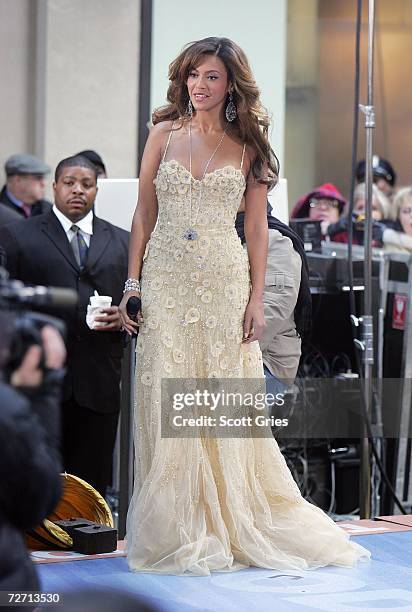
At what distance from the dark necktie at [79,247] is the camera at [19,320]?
Result: 303 centimetres

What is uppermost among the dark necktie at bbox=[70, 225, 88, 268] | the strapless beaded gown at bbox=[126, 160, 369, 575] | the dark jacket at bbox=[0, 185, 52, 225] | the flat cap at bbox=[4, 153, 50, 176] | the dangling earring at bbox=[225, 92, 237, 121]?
the flat cap at bbox=[4, 153, 50, 176]

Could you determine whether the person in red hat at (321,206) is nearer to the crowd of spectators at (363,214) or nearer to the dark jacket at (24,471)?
the crowd of spectators at (363,214)

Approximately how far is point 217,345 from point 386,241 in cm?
305

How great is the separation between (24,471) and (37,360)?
0.62ft

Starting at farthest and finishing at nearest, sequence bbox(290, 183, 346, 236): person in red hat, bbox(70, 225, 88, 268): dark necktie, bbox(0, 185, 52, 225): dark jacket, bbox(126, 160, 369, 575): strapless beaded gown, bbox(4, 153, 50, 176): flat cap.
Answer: bbox(290, 183, 346, 236): person in red hat, bbox(4, 153, 50, 176): flat cap, bbox(0, 185, 52, 225): dark jacket, bbox(70, 225, 88, 268): dark necktie, bbox(126, 160, 369, 575): strapless beaded gown

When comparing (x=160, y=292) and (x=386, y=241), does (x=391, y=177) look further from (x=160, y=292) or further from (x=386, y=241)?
(x=160, y=292)

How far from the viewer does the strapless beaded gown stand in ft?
13.3

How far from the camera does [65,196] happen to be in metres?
5.15

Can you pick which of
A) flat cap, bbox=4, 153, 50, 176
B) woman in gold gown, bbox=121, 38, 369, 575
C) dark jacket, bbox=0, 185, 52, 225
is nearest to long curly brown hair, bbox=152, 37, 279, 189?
woman in gold gown, bbox=121, 38, 369, 575

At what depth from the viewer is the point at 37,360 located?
1973 mm

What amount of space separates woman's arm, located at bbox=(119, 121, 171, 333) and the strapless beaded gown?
1.5 inches

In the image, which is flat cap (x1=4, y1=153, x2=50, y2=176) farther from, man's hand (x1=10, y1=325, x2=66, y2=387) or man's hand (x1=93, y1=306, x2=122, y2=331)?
man's hand (x1=10, y1=325, x2=66, y2=387)

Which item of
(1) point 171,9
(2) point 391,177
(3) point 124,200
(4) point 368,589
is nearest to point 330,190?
(2) point 391,177

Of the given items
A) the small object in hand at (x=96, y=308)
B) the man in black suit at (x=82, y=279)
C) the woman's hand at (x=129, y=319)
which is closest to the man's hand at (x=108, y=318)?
the small object in hand at (x=96, y=308)
